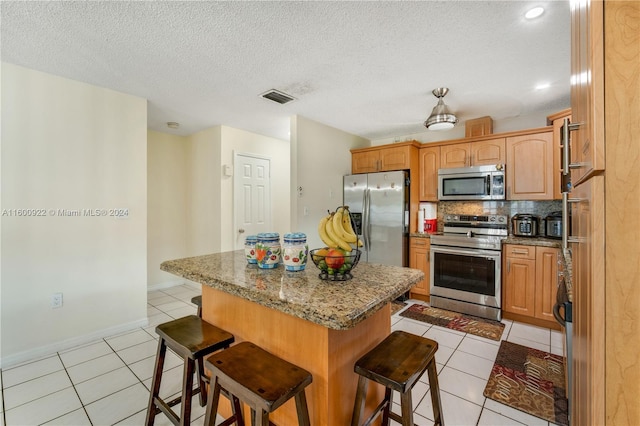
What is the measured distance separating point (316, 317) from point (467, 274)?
9.73 ft

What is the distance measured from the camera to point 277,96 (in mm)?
2932

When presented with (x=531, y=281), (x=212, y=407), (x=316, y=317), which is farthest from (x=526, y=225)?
(x=212, y=407)

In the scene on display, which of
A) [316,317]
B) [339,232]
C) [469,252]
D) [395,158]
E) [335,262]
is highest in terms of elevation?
[395,158]

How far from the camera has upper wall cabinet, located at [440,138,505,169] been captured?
3.36 metres

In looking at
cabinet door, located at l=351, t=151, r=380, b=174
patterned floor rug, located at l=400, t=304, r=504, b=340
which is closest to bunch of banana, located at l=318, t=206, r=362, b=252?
patterned floor rug, located at l=400, t=304, r=504, b=340

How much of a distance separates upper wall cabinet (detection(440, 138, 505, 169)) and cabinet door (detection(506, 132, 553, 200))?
0.10 meters

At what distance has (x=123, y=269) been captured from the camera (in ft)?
9.50

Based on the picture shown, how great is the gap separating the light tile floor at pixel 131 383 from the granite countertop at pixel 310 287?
992 mm

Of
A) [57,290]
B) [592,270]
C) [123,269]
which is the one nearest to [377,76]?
[592,270]

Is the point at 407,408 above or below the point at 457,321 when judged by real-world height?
above

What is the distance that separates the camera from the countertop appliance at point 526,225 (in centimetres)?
319

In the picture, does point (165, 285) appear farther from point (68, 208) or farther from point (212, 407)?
point (212, 407)

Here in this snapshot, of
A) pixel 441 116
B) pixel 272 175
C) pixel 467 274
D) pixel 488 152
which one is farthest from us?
pixel 272 175

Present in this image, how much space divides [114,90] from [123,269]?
71.4 inches
